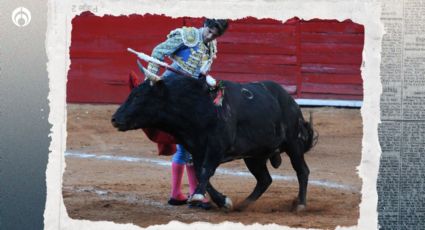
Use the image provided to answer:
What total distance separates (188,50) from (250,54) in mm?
3667

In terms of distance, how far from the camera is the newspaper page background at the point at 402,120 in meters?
5.41

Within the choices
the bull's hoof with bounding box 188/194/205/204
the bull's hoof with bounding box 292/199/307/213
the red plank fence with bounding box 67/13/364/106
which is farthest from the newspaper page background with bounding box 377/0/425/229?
the red plank fence with bounding box 67/13/364/106

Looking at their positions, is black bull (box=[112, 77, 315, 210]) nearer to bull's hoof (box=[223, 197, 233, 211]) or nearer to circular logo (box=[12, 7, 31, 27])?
bull's hoof (box=[223, 197, 233, 211])

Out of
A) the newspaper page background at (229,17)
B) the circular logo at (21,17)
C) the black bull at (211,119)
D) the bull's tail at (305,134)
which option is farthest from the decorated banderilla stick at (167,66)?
the bull's tail at (305,134)

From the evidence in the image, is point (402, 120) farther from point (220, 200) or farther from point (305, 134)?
point (220, 200)

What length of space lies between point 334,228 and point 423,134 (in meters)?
0.54

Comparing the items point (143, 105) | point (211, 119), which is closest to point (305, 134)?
point (211, 119)

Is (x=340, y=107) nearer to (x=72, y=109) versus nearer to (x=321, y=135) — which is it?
(x=321, y=135)

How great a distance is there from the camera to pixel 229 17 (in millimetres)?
5562

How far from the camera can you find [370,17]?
5.46 m

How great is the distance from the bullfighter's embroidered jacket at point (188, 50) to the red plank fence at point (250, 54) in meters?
3.48

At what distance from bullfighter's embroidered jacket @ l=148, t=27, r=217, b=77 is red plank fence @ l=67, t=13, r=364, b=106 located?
3.48 m

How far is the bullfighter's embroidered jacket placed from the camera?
5.64m

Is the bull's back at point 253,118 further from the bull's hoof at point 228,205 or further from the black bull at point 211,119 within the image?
the bull's hoof at point 228,205
